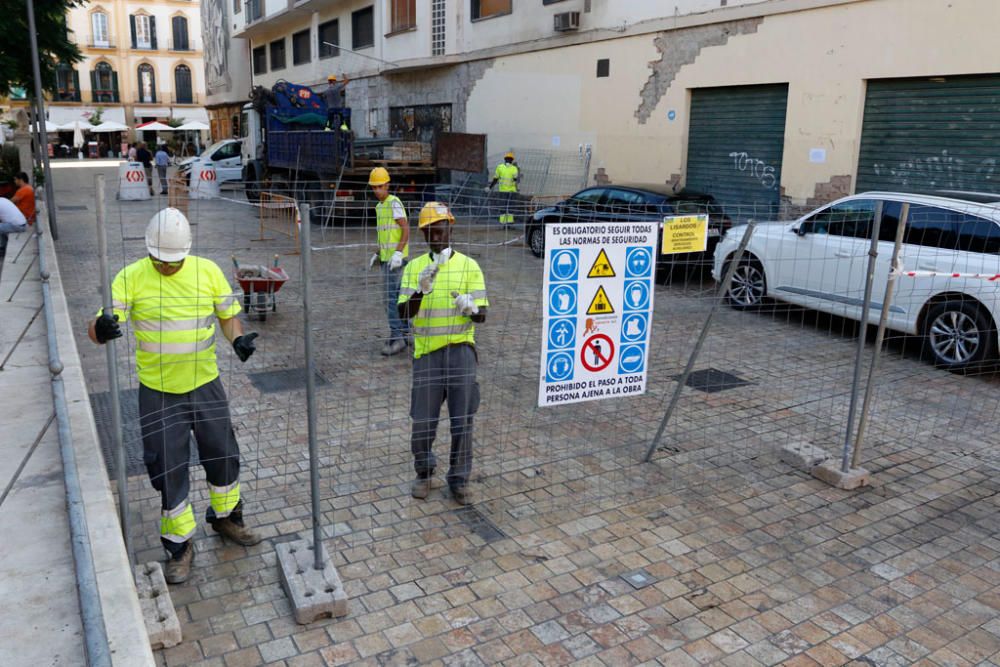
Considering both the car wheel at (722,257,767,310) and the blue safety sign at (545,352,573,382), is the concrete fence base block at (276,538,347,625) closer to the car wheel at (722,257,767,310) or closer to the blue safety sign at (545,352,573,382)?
the blue safety sign at (545,352,573,382)

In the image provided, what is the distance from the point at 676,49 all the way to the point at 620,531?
40.9ft

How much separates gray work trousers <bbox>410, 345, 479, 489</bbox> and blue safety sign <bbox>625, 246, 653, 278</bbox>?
108 centimetres

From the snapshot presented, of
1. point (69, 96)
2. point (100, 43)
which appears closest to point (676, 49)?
point (100, 43)

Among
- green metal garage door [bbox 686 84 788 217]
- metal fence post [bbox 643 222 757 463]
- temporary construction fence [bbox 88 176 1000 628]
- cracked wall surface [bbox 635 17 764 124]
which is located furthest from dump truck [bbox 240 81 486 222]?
metal fence post [bbox 643 222 757 463]

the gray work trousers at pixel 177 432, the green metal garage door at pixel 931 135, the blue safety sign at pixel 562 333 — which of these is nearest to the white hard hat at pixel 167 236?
the gray work trousers at pixel 177 432

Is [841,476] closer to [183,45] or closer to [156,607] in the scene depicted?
[156,607]

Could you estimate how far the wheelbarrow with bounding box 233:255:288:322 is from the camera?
916 cm

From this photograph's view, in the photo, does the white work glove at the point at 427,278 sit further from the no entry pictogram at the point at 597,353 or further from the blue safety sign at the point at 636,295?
the blue safety sign at the point at 636,295

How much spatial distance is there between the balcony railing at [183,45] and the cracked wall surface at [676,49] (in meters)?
53.5

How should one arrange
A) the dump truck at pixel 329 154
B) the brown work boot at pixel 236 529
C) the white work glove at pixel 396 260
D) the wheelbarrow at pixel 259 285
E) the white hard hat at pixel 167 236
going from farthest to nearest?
the dump truck at pixel 329 154 < the wheelbarrow at pixel 259 285 < the white work glove at pixel 396 260 < the brown work boot at pixel 236 529 < the white hard hat at pixel 167 236

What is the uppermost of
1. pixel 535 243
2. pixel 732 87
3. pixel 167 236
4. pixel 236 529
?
pixel 732 87

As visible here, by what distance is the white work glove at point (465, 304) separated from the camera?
4633 millimetres

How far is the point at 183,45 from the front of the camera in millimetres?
59906

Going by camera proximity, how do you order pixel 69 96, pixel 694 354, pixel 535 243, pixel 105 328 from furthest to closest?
pixel 69 96
pixel 535 243
pixel 694 354
pixel 105 328
